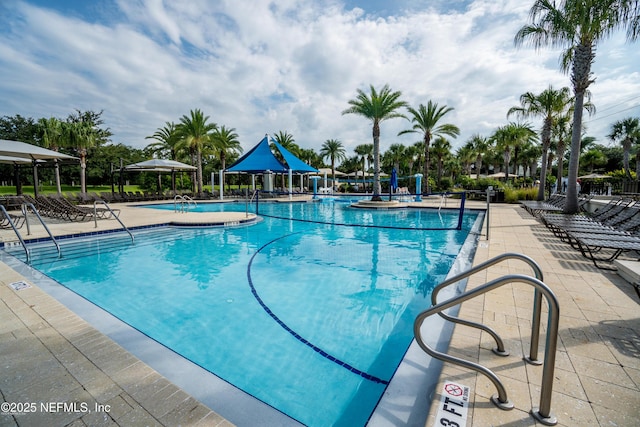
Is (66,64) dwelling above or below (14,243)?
above

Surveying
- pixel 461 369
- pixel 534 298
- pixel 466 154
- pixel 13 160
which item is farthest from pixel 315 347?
pixel 466 154

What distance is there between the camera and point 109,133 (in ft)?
153

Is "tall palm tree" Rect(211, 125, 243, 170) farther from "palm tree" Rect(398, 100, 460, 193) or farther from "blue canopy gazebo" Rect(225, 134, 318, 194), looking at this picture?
"palm tree" Rect(398, 100, 460, 193)

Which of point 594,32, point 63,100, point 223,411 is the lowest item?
point 223,411

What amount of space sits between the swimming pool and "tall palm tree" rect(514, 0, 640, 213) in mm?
7986

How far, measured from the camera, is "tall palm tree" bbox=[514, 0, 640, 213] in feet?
31.0

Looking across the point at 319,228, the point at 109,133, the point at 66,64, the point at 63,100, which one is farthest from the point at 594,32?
the point at 109,133

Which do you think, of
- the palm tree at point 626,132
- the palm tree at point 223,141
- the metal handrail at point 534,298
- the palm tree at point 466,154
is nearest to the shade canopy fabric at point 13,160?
the palm tree at point 223,141

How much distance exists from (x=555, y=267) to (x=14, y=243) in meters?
12.7

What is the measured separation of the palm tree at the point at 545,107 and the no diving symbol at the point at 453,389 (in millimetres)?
20892

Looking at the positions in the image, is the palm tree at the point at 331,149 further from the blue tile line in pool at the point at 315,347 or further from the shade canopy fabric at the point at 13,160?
the blue tile line in pool at the point at 315,347

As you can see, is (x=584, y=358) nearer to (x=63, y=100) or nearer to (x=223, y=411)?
(x=223, y=411)

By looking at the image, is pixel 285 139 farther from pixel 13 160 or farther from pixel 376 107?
pixel 13 160

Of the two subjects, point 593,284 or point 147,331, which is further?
point 593,284
